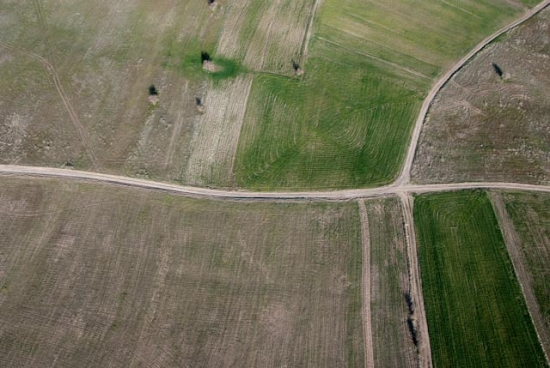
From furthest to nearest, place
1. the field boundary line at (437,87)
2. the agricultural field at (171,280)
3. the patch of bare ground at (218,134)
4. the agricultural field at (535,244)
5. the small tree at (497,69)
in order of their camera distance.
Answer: the small tree at (497,69)
the field boundary line at (437,87)
the patch of bare ground at (218,134)
the agricultural field at (535,244)
the agricultural field at (171,280)

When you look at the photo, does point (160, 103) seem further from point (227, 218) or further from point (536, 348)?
point (536, 348)

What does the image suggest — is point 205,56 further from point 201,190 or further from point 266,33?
point 201,190

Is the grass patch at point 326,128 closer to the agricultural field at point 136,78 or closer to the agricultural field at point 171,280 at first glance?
the agricultural field at point 136,78

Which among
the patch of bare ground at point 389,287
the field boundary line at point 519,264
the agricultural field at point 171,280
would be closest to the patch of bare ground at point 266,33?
the agricultural field at point 171,280

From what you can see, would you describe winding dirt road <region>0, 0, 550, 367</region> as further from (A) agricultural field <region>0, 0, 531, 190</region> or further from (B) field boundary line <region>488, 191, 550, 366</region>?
(B) field boundary line <region>488, 191, 550, 366</region>

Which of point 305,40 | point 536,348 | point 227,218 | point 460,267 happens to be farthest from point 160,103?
point 536,348

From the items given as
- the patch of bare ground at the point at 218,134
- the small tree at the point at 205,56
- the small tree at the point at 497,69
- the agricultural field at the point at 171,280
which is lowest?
the agricultural field at the point at 171,280

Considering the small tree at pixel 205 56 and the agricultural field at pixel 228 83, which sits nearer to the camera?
the agricultural field at pixel 228 83

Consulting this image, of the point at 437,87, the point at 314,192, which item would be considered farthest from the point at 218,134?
the point at 437,87
